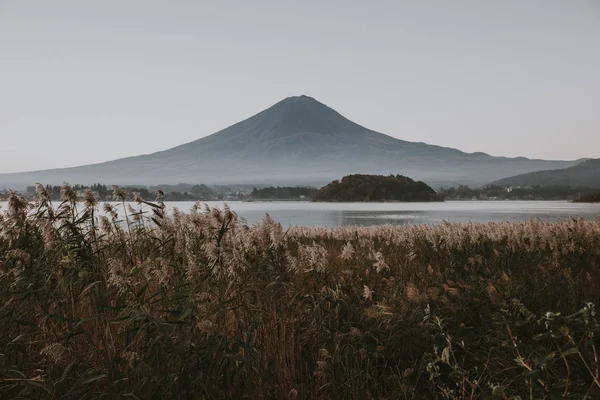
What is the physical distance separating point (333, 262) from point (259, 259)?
3529mm

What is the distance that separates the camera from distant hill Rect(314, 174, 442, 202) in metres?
114

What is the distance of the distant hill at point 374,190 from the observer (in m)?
114

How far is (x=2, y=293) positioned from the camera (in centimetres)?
446

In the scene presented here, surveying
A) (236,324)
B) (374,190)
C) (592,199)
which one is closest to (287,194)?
(374,190)

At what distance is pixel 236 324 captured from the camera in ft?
12.7

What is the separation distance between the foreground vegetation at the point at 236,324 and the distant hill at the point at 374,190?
108 metres

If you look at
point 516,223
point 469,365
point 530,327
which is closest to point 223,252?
point 469,365

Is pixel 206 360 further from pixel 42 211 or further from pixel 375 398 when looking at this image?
pixel 42 211

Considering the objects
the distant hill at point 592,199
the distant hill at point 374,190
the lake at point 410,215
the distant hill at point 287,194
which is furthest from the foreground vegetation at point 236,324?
the distant hill at point 287,194

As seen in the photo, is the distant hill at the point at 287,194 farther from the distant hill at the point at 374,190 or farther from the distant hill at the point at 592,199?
the distant hill at the point at 592,199

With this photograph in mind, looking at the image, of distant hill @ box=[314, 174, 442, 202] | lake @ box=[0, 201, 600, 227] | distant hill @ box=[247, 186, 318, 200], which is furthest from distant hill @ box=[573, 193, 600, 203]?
distant hill @ box=[247, 186, 318, 200]

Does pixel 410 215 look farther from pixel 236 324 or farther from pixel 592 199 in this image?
pixel 236 324

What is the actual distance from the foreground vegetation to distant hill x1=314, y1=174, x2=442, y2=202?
108 meters

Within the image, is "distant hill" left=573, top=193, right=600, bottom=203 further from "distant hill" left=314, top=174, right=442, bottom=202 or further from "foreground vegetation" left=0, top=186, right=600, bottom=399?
"foreground vegetation" left=0, top=186, right=600, bottom=399
